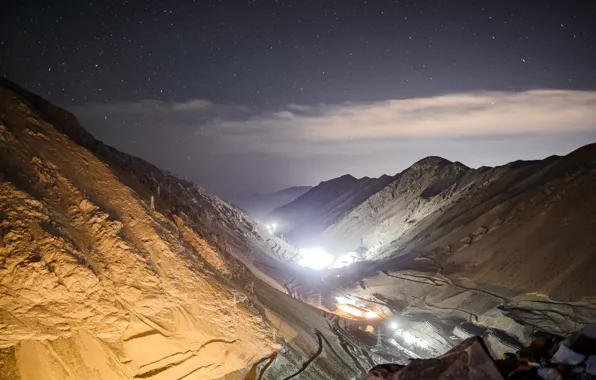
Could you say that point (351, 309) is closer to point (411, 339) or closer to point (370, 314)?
point (370, 314)

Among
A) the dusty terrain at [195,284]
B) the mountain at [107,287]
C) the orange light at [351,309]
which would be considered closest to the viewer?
the mountain at [107,287]

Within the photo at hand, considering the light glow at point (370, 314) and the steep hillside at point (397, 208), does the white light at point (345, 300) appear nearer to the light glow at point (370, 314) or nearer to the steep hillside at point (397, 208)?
the light glow at point (370, 314)

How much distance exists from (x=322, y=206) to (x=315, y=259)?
148 feet

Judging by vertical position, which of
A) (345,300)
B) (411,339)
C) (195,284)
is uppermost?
(195,284)

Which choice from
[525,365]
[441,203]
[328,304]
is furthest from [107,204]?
[441,203]

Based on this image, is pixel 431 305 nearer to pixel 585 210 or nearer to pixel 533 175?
pixel 585 210

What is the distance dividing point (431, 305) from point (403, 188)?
1517 inches

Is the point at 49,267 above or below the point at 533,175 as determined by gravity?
below

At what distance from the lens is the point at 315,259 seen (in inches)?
1901

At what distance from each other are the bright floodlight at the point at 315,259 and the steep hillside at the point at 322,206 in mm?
13307

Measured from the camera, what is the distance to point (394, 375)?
22.0 feet

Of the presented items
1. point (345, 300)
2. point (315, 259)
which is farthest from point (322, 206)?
point (345, 300)

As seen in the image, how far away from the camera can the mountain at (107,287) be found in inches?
324

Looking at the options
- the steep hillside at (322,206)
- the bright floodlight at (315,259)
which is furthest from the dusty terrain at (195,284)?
the steep hillside at (322,206)
